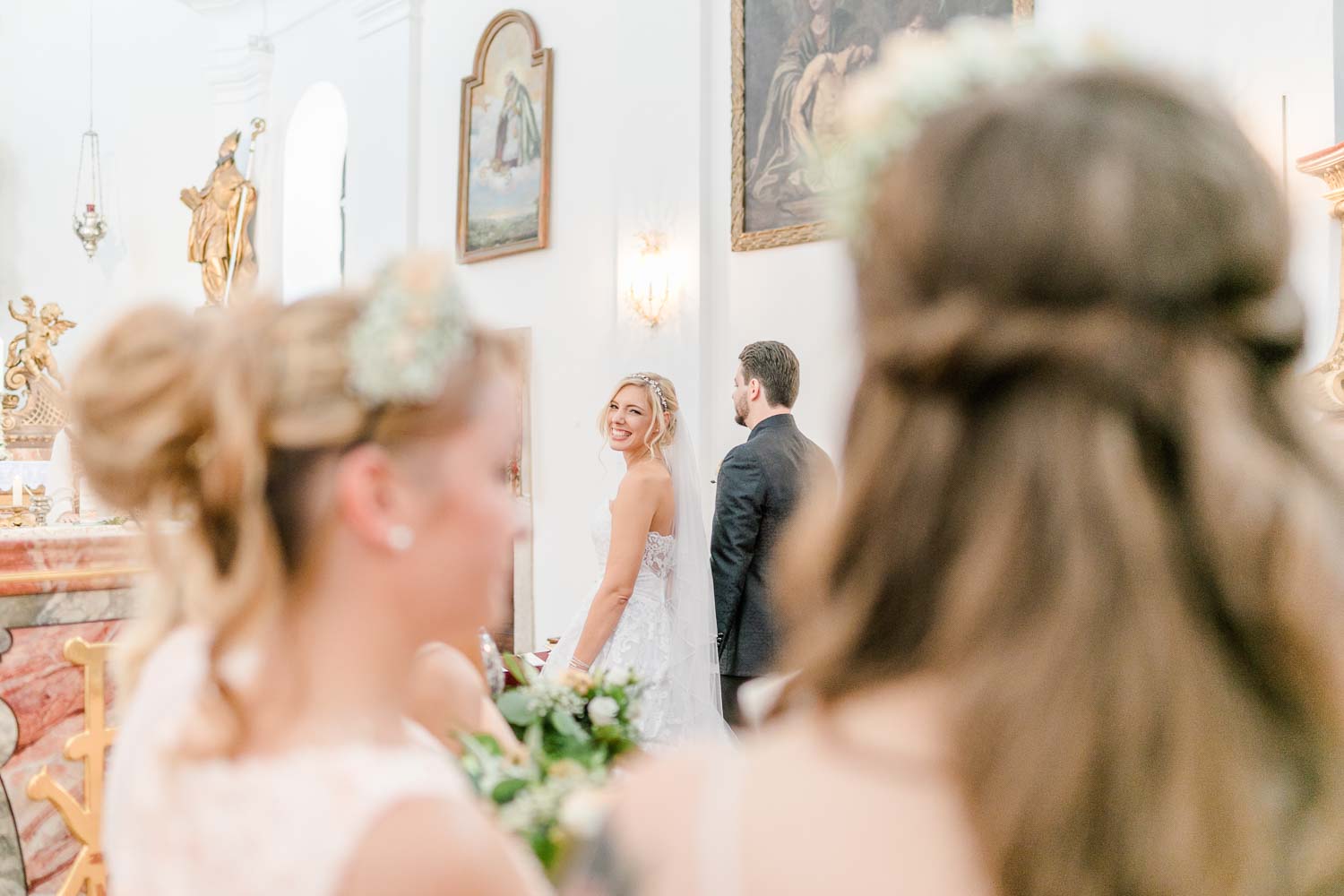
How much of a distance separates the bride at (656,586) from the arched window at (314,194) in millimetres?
7871

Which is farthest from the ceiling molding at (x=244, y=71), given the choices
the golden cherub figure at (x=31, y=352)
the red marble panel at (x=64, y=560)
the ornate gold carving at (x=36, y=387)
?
the red marble panel at (x=64, y=560)

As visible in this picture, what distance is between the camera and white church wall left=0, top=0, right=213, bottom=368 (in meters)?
11.8

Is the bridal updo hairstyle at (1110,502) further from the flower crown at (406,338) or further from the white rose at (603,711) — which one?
the white rose at (603,711)

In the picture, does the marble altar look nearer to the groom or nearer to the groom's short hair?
the groom

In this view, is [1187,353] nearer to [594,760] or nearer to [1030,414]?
[1030,414]

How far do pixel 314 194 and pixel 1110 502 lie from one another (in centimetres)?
1243

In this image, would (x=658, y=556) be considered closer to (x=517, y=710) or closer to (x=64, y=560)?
(x=64, y=560)

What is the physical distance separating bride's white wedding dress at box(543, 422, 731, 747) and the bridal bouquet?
105 inches

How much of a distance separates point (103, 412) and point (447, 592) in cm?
44

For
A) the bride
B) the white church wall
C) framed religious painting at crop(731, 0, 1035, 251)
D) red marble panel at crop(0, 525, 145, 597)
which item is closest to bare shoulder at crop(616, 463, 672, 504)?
the bride

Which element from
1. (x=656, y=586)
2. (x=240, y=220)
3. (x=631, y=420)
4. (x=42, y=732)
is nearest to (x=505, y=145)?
(x=240, y=220)

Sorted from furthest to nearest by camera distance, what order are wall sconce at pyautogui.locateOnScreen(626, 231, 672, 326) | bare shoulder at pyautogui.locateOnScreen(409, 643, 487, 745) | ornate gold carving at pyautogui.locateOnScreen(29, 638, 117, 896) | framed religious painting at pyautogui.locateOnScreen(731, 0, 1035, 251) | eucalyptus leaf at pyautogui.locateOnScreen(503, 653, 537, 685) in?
wall sconce at pyautogui.locateOnScreen(626, 231, 672, 326) → framed religious painting at pyautogui.locateOnScreen(731, 0, 1035, 251) → ornate gold carving at pyautogui.locateOnScreen(29, 638, 117, 896) → eucalyptus leaf at pyautogui.locateOnScreen(503, 653, 537, 685) → bare shoulder at pyautogui.locateOnScreen(409, 643, 487, 745)

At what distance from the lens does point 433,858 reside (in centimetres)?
89

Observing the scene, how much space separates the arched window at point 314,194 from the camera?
11.6 meters
